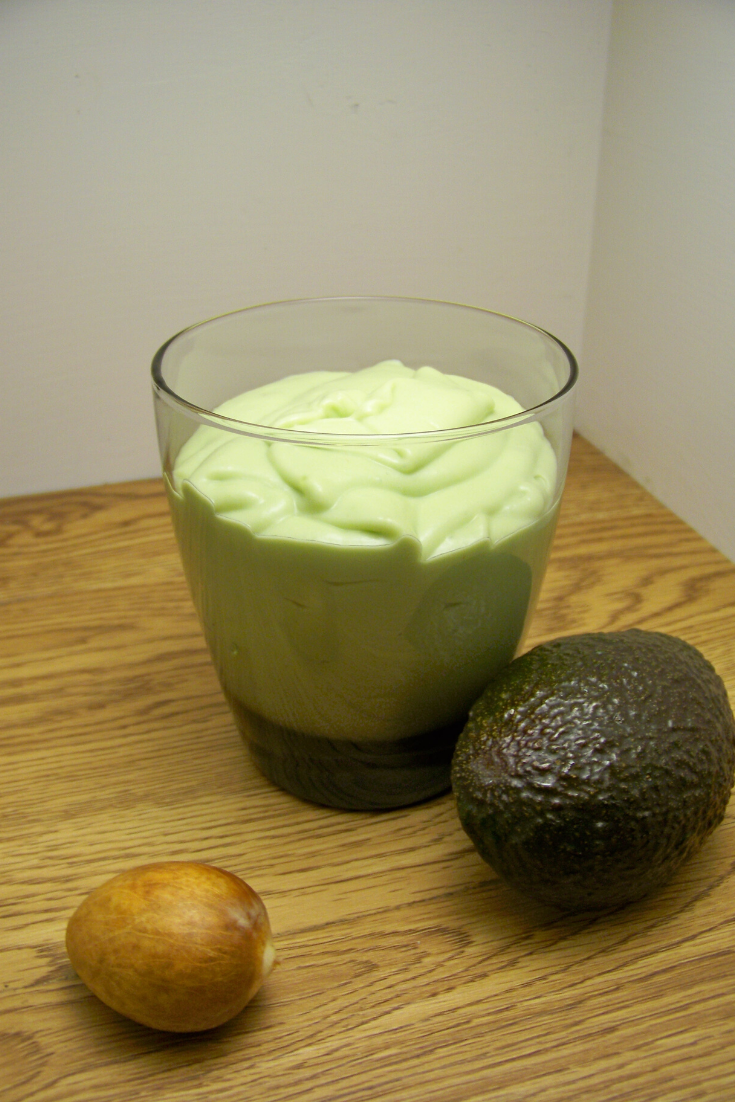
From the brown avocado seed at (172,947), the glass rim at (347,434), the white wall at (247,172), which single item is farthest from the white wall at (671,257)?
the brown avocado seed at (172,947)

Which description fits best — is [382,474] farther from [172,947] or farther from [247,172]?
[247,172]

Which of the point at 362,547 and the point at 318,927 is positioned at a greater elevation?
the point at 362,547

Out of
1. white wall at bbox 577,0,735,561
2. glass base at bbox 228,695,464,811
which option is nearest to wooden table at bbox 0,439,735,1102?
glass base at bbox 228,695,464,811

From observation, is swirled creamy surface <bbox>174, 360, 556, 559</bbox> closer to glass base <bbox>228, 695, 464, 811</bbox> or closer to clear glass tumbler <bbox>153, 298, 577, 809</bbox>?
clear glass tumbler <bbox>153, 298, 577, 809</bbox>

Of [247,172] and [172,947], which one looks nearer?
[172,947]

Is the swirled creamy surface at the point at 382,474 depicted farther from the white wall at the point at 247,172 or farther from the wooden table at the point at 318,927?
the white wall at the point at 247,172

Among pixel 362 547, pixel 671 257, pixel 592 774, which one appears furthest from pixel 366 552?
pixel 671 257

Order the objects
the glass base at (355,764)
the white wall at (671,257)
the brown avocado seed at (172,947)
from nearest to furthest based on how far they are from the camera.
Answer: the brown avocado seed at (172,947) → the glass base at (355,764) → the white wall at (671,257)

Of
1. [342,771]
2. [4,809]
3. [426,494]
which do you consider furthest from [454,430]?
[4,809]

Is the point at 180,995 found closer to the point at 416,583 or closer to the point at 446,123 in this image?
the point at 416,583
